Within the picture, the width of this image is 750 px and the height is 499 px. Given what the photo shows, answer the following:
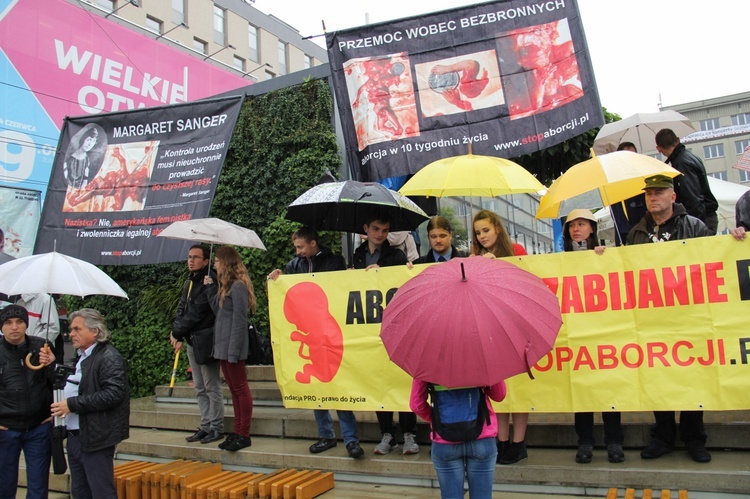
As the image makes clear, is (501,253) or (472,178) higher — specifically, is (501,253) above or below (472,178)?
below

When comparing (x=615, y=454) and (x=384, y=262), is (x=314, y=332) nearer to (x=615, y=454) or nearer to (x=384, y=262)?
(x=384, y=262)

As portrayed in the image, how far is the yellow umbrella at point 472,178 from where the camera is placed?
5.42m

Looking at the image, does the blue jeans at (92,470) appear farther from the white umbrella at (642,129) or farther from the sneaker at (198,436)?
the white umbrella at (642,129)

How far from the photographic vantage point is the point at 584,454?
4.57 metres

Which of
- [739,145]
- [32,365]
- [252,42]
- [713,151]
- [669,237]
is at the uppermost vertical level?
[252,42]

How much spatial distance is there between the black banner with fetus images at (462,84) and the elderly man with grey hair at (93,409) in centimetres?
382

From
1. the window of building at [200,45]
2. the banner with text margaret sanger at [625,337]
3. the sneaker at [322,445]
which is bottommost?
the sneaker at [322,445]

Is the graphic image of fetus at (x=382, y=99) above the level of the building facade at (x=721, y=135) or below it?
below

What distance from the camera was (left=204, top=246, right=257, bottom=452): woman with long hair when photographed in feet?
19.0

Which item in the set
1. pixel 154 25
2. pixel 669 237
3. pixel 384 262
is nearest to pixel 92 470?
pixel 384 262

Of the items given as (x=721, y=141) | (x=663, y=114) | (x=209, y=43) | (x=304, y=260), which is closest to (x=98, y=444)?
(x=304, y=260)

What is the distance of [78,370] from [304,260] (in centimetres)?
219

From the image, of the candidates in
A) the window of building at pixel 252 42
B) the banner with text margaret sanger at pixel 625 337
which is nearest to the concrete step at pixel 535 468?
the banner with text margaret sanger at pixel 625 337

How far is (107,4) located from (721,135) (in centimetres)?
5719
